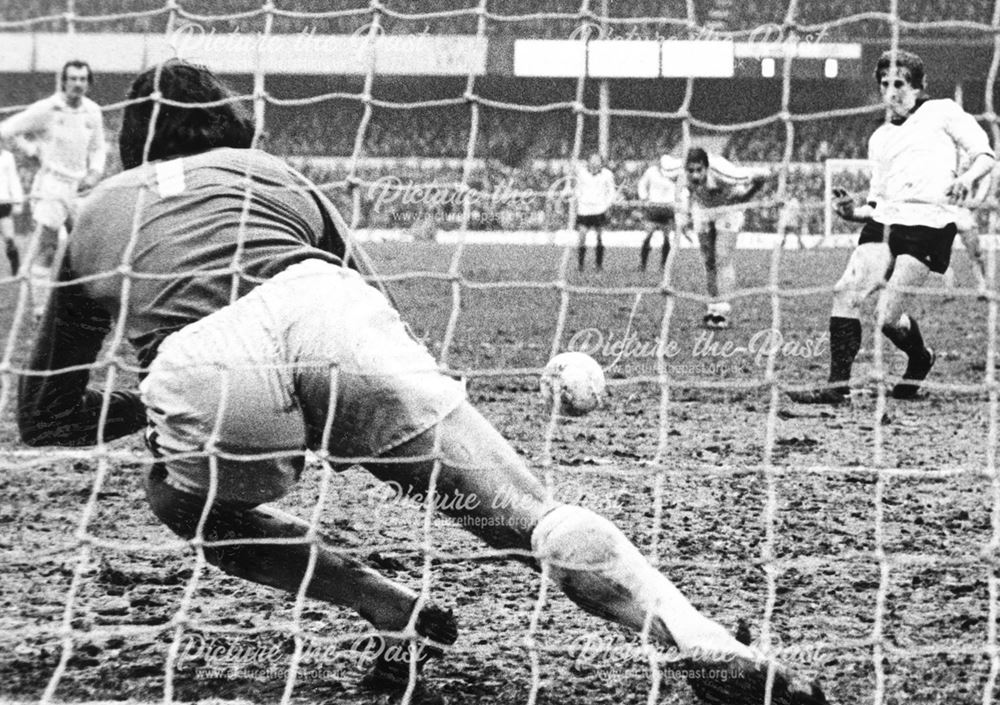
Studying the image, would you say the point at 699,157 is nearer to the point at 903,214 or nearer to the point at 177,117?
the point at 903,214

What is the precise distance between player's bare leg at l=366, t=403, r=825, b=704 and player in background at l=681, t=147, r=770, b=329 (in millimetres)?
7059

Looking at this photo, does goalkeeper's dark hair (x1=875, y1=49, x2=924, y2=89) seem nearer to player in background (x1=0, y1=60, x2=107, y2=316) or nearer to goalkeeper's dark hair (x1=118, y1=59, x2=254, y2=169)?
goalkeeper's dark hair (x1=118, y1=59, x2=254, y2=169)

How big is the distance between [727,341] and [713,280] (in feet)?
5.47

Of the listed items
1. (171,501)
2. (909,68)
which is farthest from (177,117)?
(909,68)

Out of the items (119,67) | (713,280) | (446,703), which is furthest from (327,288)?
(119,67)

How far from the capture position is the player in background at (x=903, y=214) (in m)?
5.90

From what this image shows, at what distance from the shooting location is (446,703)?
103 inches

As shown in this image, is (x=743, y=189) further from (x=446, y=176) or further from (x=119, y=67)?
(x=119, y=67)

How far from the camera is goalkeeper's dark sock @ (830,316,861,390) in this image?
6.05 metres

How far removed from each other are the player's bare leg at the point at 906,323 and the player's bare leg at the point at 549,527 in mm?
3977

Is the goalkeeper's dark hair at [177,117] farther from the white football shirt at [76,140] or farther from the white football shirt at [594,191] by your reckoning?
the white football shirt at [594,191]

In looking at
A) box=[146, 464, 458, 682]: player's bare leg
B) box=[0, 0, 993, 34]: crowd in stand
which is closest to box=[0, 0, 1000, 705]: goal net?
box=[146, 464, 458, 682]: player's bare leg

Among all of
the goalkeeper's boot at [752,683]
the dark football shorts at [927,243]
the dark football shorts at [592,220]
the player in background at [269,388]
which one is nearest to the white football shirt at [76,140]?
the dark football shorts at [927,243]

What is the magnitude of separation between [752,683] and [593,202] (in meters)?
14.0
